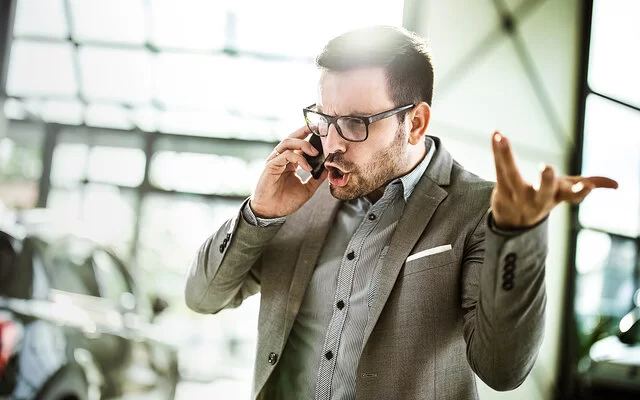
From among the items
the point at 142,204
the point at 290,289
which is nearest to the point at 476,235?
the point at 290,289

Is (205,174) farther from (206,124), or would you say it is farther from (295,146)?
(295,146)

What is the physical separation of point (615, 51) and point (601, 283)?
159 centimetres

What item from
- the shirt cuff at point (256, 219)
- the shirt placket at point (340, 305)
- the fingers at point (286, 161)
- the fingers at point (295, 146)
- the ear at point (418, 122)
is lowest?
the shirt placket at point (340, 305)

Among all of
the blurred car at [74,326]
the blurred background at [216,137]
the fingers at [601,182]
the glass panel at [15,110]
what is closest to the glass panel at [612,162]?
the blurred background at [216,137]

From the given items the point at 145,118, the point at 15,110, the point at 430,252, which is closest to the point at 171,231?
the point at 145,118

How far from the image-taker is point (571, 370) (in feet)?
11.1

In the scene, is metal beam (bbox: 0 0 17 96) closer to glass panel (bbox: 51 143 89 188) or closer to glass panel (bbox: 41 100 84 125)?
glass panel (bbox: 41 100 84 125)

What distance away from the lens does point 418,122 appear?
5.84ft

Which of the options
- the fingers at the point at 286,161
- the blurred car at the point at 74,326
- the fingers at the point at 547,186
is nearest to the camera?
the fingers at the point at 547,186

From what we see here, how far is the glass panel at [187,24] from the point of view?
150 inches

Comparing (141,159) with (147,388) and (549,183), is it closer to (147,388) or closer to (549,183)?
(147,388)

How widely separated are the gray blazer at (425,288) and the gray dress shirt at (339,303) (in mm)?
45

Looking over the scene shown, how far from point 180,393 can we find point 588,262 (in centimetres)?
274

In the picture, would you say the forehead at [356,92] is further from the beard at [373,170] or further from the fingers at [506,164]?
the fingers at [506,164]
